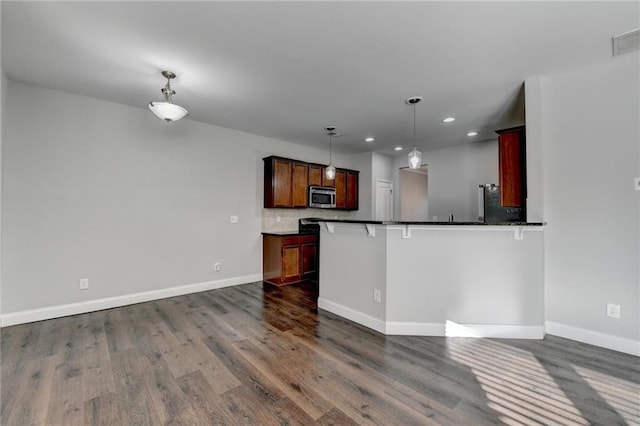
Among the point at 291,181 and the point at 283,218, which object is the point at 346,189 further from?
the point at 283,218

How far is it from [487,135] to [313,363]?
4.89m

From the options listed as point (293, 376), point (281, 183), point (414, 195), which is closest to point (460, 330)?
point (293, 376)

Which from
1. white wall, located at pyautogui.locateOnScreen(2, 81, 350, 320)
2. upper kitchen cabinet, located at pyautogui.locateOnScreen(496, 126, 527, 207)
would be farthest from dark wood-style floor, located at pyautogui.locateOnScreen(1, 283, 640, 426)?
upper kitchen cabinet, located at pyautogui.locateOnScreen(496, 126, 527, 207)

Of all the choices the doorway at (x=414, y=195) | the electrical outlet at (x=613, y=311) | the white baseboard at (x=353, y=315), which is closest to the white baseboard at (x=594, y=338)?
the electrical outlet at (x=613, y=311)

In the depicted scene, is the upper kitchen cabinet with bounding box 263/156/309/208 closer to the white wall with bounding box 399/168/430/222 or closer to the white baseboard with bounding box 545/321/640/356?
the white wall with bounding box 399/168/430/222

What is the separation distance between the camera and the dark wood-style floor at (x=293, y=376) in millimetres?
1669

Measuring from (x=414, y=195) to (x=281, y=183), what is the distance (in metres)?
5.14

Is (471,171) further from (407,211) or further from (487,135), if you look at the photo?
(407,211)

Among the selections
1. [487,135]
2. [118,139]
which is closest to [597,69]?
[487,135]

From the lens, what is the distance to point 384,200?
6668mm

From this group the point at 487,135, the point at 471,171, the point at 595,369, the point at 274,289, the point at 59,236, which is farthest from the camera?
the point at 471,171

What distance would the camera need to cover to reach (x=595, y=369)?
2178mm

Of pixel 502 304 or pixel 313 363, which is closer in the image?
pixel 313 363

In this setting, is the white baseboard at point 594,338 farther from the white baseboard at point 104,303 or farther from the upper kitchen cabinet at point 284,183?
the white baseboard at point 104,303
